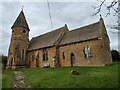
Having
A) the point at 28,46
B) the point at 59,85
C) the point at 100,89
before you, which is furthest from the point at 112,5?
the point at 28,46

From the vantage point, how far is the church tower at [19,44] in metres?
39.2

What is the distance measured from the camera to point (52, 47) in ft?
115

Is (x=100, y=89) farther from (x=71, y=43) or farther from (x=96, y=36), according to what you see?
(x=71, y=43)

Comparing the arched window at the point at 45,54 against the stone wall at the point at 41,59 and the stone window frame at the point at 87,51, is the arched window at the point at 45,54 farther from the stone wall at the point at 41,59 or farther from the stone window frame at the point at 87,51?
the stone window frame at the point at 87,51

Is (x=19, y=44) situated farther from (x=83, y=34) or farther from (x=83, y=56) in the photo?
(x=83, y=56)

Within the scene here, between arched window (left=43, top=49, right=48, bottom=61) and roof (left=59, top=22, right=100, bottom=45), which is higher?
roof (left=59, top=22, right=100, bottom=45)

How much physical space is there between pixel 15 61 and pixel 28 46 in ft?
19.6

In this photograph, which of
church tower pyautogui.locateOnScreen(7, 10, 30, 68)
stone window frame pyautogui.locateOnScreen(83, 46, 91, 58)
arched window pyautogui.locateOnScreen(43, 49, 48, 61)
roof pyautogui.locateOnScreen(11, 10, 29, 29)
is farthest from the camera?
roof pyautogui.locateOnScreen(11, 10, 29, 29)

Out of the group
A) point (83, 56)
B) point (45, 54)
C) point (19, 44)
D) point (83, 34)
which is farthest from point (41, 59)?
point (83, 34)

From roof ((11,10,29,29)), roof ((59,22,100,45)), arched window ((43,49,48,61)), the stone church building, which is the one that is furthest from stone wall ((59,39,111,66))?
roof ((11,10,29,29))

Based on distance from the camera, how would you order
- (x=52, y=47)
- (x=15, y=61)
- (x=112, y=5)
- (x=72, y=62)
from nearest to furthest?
(x=112, y=5), (x=72, y=62), (x=52, y=47), (x=15, y=61)

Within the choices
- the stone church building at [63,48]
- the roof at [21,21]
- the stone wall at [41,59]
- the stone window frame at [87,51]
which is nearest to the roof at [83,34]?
the stone church building at [63,48]

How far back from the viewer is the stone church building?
2852cm

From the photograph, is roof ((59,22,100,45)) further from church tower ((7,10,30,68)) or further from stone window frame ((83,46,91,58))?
church tower ((7,10,30,68))
